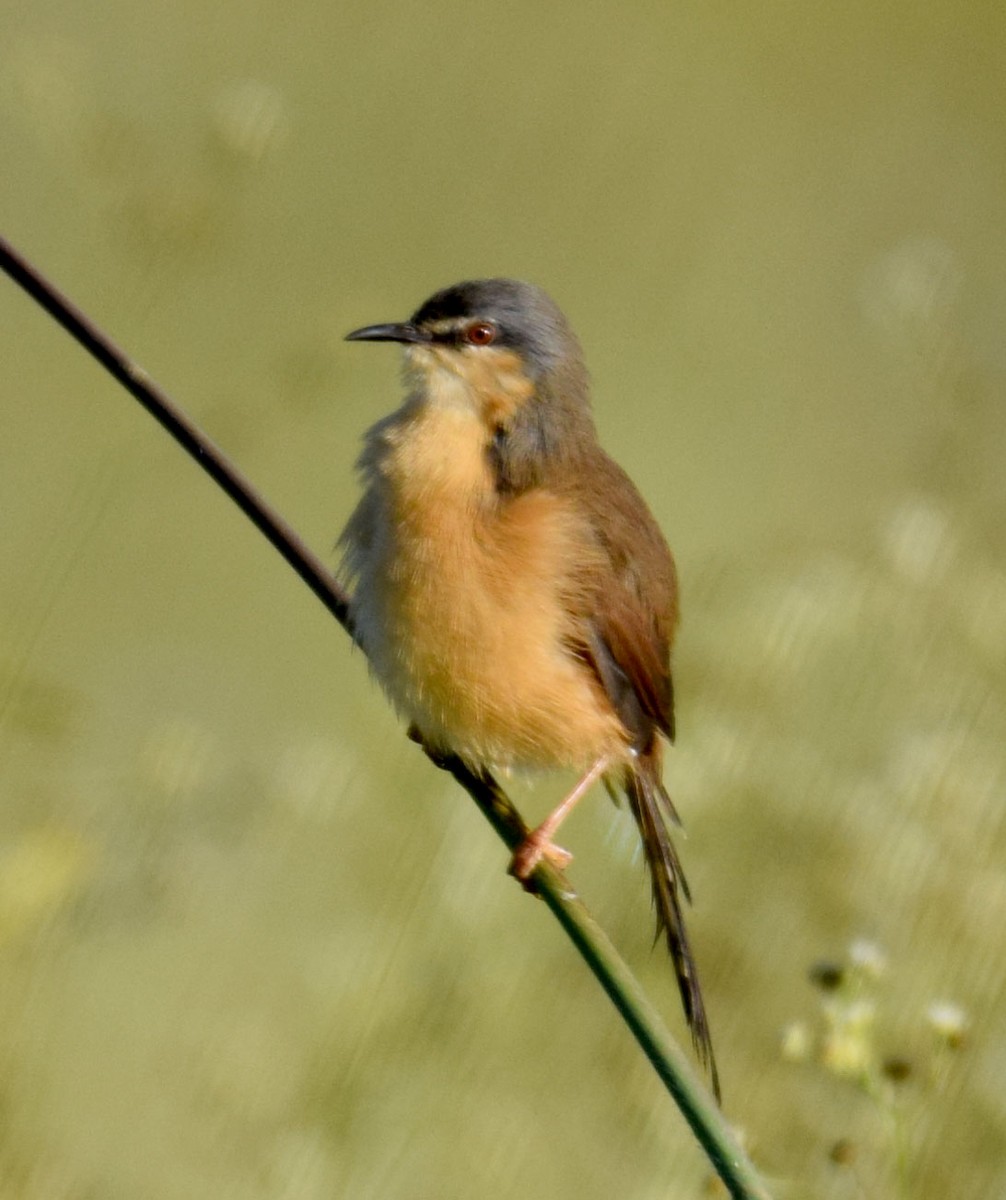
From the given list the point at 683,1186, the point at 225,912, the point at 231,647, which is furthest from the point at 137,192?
the point at 683,1186

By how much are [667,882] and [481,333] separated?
42.0 inches

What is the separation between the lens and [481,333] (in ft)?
10.7

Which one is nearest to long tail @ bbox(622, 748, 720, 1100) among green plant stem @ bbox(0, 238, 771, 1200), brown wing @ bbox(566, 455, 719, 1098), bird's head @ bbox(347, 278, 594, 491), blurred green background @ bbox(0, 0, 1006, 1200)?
brown wing @ bbox(566, 455, 719, 1098)

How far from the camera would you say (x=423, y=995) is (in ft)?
11.7

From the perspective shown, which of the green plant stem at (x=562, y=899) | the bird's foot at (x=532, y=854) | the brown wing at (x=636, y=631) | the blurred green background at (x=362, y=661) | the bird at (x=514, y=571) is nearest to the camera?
the green plant stem at (x=562, y=899)

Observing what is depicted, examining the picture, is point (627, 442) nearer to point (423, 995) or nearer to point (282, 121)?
point (282, 121)

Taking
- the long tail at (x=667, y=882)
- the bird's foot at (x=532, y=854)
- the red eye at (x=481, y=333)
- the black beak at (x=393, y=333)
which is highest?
the red eye at (x=481, y=333)

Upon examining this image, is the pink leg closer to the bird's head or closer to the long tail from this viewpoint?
the long tail

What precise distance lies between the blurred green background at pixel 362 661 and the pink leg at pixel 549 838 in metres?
0.21

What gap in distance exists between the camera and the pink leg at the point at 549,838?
2.97m

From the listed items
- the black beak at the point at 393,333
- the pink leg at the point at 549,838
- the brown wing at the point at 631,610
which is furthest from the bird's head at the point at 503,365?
the pink leg at the point at 549,838

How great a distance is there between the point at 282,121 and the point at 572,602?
2021 mm

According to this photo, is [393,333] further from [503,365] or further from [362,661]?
[362,661]

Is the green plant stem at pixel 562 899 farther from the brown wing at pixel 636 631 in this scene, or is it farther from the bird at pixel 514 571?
the brown wing at pixel 636 631
